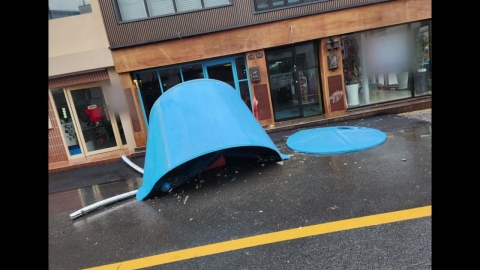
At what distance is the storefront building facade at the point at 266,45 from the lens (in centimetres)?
871

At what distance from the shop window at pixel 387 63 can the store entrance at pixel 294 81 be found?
3.72 feet

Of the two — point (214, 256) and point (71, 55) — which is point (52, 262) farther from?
point (71, 55)

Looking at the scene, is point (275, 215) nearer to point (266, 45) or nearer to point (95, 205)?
point (95, 205)

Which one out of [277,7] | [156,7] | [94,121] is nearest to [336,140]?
[277,7]

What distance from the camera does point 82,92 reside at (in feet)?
30.0

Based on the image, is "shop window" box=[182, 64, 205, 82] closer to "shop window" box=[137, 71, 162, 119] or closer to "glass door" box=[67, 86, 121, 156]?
"shop window" box=[137, 71, 162, 119]

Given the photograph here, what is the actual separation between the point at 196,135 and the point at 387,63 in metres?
7.16

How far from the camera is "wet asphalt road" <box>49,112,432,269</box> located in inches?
103

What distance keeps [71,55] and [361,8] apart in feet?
31.8

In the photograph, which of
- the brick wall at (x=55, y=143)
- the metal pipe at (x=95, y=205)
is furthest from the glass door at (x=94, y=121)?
the metal pipe at (x=95, y=205)

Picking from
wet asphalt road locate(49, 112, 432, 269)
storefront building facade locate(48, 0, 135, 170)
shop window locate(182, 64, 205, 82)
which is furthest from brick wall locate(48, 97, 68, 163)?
shop window locate(182, 64, 205, 82)

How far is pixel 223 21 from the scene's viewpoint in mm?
8758

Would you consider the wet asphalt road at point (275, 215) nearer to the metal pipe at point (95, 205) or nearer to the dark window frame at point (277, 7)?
the metal pipe at point (95, 205)
